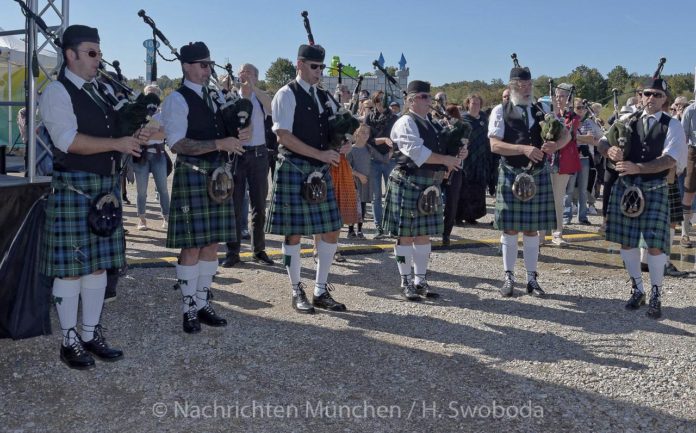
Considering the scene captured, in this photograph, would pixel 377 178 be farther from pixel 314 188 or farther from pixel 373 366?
pixel 373 366

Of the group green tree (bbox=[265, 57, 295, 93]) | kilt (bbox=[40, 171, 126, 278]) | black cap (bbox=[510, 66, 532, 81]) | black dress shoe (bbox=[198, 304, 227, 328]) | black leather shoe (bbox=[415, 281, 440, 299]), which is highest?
green tree (bbox=[265, 57, 295, 93])

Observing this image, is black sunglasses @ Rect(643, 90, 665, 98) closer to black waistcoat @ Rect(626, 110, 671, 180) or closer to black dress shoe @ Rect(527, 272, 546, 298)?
black waistcoat @ Rect(626, 110, 671, 180)

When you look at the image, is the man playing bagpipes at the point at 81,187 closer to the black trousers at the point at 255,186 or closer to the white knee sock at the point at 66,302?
the white knee sock at the point at 66,302

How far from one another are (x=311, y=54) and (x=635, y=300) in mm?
2934

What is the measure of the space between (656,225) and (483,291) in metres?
1.38

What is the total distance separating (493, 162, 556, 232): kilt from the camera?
516 centimetres

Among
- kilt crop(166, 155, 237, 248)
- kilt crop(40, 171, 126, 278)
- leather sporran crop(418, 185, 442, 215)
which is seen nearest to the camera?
kilt crop(40, 171, 126, 278)

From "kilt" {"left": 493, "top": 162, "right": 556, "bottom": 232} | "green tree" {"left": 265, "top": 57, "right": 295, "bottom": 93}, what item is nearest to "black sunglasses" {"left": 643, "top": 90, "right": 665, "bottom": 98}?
"kilt" {"left": 493, "top": 162, "right": 556, "bottom": 232}

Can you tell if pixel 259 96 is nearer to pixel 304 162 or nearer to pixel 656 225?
pixel 304 162

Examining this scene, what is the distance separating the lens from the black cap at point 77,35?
3426mm

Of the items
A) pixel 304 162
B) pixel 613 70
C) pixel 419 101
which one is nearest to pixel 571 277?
pixel 419 101

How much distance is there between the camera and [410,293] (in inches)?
198

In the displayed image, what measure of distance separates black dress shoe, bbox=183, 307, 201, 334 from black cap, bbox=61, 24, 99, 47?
1.69 metres

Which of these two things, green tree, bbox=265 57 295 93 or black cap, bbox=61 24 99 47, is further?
green tree, bbox=265 57 295 93
